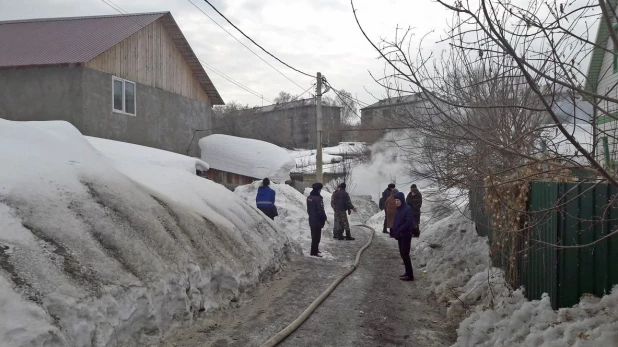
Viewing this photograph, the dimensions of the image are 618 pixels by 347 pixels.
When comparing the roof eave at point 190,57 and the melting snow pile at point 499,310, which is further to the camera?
the roof eave at point 190,57

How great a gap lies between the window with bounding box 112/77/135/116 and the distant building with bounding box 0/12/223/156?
34mm

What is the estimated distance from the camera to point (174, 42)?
837 inches

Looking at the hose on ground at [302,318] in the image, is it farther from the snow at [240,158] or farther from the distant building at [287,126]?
the distant building at [287,126]

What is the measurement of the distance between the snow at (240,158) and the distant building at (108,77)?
2.78ft

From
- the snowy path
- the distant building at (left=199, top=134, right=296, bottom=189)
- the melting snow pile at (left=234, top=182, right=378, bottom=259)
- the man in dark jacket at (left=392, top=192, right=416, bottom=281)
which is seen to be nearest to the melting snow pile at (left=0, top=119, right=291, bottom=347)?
the snowy path

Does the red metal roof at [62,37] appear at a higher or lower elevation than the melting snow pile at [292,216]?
higher

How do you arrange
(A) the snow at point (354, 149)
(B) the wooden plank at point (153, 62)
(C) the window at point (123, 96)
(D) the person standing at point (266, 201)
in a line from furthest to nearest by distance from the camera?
(A) the snow at point (354, 149) → (C) the window at point (123, 96) → (B) the wooden plank at point (153, 62) → (D) the person standing at point (266, 201)

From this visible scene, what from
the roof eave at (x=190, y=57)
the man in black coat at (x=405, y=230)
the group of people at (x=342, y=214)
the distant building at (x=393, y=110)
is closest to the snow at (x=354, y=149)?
the roof eave at (x=190, y=57)

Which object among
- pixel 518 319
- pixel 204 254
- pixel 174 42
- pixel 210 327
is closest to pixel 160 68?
pixel 174 42

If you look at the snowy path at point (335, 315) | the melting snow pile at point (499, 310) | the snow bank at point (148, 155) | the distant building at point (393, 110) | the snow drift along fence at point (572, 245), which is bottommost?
the snowy path at point (335, 315)

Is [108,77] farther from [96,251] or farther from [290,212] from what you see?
[96,251]

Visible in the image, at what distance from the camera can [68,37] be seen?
61.1 feet

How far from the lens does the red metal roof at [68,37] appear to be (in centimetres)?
1686

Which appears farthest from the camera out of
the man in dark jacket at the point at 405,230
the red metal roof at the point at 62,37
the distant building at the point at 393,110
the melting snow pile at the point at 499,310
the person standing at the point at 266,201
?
the red metal roof at the point at 62,37
